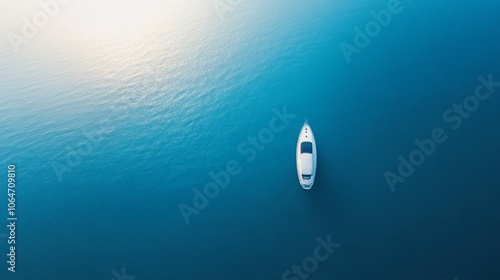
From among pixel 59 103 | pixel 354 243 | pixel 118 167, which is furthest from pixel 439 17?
pixel 59 103

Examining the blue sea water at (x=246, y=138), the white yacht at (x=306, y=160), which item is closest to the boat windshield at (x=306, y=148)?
the white yacht at (x=306, y=160)

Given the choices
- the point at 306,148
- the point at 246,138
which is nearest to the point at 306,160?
the point at 306,148

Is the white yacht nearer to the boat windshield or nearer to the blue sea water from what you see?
the boat windshield

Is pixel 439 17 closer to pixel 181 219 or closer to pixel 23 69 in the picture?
pixel 181 219

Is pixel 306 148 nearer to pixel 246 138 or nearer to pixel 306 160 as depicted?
pixel 306 160

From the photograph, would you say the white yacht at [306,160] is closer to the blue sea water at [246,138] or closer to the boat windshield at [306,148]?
the boat windshield at [306,148]
